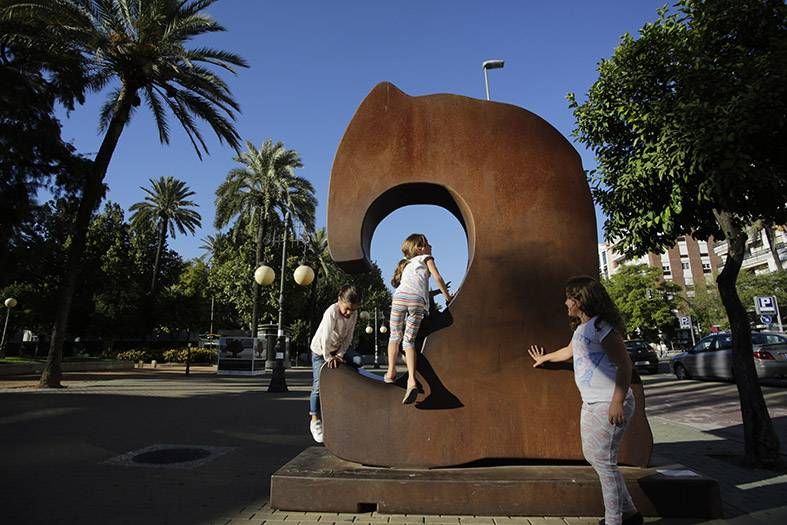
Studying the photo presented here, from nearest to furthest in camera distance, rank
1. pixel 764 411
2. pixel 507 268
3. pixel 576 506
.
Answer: pixel 576 506 < pixel 507 268 < pixel 764 411

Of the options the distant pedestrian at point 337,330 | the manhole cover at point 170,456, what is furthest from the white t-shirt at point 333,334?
the manhole cover at point 170,456

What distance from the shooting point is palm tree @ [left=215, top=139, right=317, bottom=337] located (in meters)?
27.2

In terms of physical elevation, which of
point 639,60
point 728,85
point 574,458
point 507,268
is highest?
point 639,60

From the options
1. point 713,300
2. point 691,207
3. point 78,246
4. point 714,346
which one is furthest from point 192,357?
point 713,300

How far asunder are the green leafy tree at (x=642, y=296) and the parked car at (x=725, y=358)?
27.3 m

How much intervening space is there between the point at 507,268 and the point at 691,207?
3674 mm

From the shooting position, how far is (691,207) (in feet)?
21.3

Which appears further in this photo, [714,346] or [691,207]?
[714,346]

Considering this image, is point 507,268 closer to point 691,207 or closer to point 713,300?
point 691,207

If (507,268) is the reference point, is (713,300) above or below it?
above

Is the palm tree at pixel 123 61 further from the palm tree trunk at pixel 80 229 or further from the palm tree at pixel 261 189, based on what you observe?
the palm tree at pixel 261 189

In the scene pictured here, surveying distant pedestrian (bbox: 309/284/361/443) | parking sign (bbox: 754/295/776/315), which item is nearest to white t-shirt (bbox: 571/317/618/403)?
distant pedestrian (bbox: 309/284/361/443)

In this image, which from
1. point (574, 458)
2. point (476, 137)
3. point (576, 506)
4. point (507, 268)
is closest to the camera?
point (576, 506)

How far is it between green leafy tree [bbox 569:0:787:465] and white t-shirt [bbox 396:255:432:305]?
135 inches
